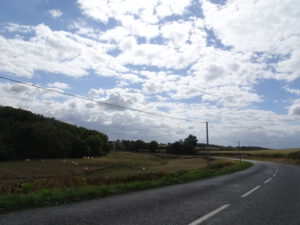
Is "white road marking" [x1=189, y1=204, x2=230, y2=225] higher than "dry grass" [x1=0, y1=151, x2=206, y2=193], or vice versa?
"white road marking" [x1=189, y1=204, x2=230, y2=225]

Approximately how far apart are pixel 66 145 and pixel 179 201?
90593 millimetres

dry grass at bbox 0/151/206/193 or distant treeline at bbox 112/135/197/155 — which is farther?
distant treeline at bbox 112/135/197/155

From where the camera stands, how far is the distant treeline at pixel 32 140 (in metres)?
79.8

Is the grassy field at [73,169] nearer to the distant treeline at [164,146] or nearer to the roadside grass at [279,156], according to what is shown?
the roadside grass at [279,156]

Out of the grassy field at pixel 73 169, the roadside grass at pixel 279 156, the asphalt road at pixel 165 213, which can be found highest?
the roadside grass at pixel 279 156

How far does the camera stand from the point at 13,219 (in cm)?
698

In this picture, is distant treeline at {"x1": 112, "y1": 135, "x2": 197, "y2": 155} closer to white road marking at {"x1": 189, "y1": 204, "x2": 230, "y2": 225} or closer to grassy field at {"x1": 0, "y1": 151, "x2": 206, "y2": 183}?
grassy field at {"x1": 0, "y1": 151, "x2": 206, "y2": 183}

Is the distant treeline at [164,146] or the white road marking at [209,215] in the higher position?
the distant treeline at [164,146]

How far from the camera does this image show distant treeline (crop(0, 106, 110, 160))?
7984 cm

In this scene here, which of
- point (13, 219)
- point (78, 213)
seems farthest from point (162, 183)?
point (13, 219)

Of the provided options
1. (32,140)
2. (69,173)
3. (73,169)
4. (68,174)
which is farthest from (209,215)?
(32,140)

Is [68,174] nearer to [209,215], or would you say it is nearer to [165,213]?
[165,213]

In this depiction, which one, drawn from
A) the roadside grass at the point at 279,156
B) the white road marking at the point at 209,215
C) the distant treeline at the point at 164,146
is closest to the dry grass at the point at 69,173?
the white road marking at the point at 209,215

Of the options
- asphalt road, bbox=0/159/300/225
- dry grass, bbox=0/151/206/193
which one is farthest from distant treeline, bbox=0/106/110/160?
asphalt road, bbox=0/159/300/225
